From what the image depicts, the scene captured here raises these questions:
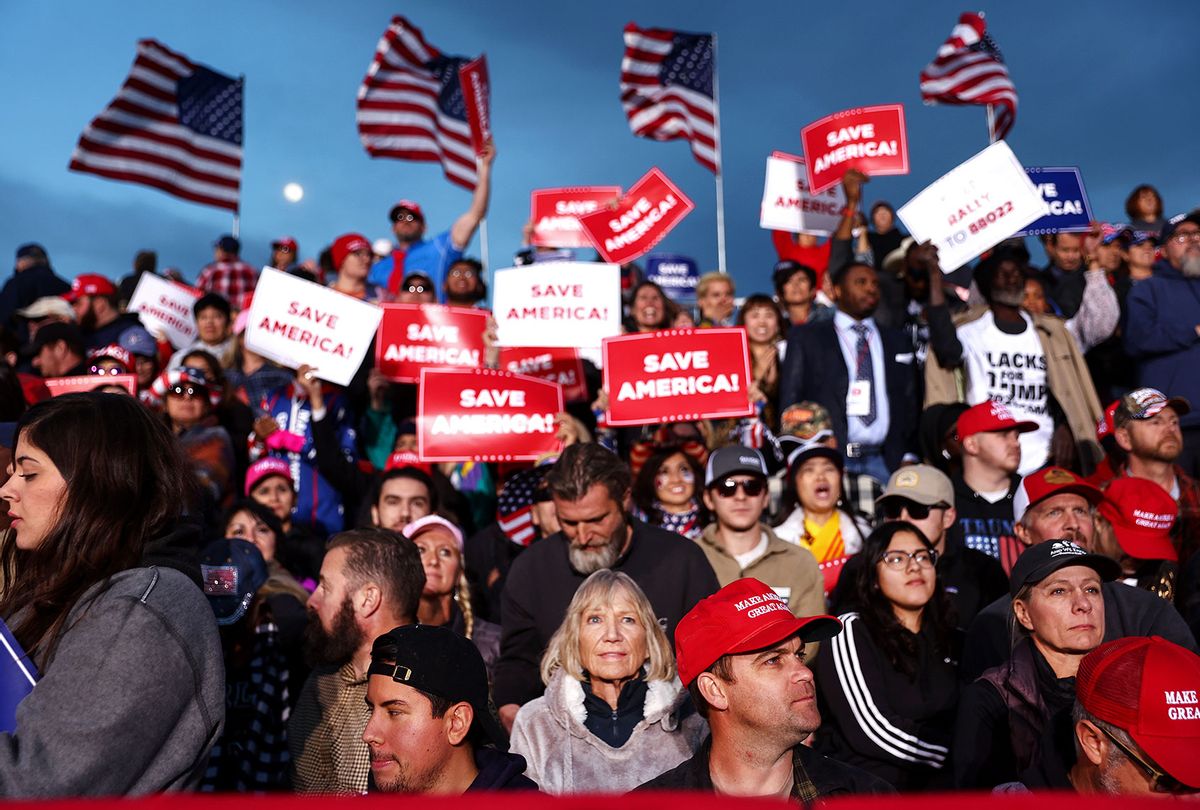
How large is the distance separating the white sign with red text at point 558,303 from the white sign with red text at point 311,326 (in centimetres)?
96

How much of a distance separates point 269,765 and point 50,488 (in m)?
2.44

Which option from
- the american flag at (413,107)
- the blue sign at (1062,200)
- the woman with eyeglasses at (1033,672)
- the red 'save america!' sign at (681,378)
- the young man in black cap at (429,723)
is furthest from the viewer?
the american flag at (413,107)

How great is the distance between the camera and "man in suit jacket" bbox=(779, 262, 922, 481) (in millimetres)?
7766

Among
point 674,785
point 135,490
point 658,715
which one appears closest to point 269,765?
point 658,715

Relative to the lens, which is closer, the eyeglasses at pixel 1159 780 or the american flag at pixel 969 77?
the eyeglasses at pixel 1159 780

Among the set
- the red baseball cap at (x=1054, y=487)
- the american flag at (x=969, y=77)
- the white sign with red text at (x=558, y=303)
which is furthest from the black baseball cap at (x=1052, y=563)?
the american flag at (x=969, y=77)

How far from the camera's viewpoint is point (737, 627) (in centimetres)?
338

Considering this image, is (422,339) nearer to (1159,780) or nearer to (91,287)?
(91,287)

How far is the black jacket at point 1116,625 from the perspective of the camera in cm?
426

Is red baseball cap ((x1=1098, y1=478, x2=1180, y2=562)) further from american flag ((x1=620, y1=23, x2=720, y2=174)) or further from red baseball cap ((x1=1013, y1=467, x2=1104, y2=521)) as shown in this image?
american flag ((x1=620, y1=23, x2=720, y2=174))

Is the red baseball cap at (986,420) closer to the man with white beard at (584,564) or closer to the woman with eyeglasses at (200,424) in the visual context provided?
the man with white beard at (584,564)

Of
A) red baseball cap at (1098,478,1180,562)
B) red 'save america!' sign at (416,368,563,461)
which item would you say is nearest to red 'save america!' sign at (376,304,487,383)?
red 'save america!' sign at (416,368,563,461)

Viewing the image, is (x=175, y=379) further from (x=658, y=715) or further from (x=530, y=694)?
(x=658, y=715)

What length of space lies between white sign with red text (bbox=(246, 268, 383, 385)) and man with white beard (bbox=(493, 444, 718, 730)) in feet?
9.83
